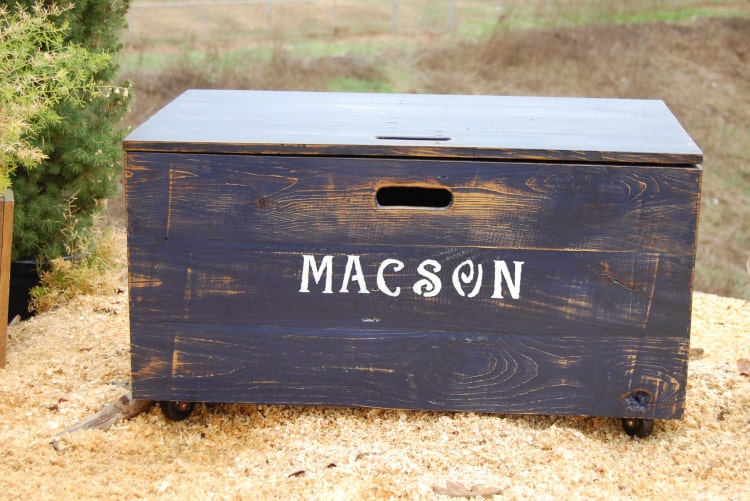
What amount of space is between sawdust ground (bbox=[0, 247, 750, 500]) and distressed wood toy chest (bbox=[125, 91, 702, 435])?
0.39 ft

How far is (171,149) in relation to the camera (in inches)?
103

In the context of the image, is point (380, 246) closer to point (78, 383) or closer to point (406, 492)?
point (406, 492)

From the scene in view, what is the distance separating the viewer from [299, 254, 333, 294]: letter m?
2.67 m

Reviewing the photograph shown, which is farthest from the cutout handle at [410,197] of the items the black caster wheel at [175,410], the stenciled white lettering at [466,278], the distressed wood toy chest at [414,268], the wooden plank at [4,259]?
the wooden plank at [4,259]

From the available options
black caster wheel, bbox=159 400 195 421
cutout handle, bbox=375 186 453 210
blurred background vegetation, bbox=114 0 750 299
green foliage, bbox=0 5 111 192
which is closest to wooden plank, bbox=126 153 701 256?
cutout handle, bbox=375 186 453 210

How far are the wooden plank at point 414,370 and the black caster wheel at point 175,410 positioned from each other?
108 mm

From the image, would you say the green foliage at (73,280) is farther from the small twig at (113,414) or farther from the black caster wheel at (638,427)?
the black caster wheel at (638,427)

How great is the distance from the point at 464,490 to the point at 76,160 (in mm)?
2639

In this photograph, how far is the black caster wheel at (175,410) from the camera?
288 cm

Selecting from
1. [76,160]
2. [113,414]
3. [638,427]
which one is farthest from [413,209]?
[76,160]

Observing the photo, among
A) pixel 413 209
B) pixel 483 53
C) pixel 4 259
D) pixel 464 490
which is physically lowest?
pixel 483 53

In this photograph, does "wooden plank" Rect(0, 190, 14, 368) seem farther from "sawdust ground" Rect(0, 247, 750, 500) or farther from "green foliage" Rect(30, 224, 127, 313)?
"green foliage" Rect(30, 224, 127, 313)

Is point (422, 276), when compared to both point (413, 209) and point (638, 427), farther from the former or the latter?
point (638, 427)

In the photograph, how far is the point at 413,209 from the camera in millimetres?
2641
